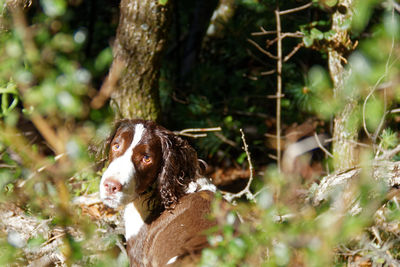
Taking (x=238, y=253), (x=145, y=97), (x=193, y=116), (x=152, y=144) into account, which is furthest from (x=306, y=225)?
(x=193, y=116)

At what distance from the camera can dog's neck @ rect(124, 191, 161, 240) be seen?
3.04 m

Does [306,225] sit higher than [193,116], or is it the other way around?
[306,225]

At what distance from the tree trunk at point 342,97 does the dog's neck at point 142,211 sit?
1776mm

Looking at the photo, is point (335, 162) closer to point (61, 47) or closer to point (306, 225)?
point (306, 225)

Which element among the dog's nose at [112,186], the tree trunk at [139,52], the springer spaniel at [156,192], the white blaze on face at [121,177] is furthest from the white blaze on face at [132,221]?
the tree trunk at [139,52]

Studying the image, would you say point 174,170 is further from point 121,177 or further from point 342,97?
point 342,97

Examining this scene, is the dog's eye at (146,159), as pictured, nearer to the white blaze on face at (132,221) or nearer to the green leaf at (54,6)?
the white blaze on face at (132,221)

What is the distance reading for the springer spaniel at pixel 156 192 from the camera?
105 inches

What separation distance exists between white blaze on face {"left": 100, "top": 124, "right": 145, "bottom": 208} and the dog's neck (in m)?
0.30

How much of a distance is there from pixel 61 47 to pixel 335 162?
121 inches

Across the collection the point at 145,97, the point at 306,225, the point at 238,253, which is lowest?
the point at 145,97

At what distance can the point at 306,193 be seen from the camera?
371cm

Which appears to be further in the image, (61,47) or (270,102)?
(270,102)

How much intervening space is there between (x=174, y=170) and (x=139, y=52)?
4.39ft
